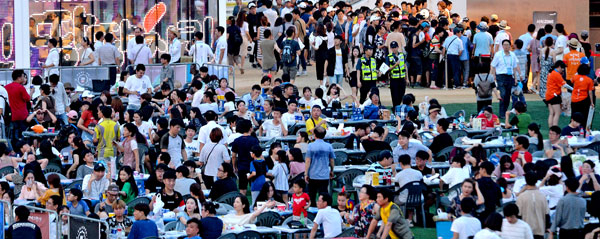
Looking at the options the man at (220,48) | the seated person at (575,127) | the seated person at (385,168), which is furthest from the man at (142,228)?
the man at (220,48)

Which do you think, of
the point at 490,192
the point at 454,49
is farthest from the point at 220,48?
the point at 490,192

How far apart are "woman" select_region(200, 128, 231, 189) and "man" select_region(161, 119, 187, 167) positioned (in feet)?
3.15

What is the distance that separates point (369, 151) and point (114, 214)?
5550 mm

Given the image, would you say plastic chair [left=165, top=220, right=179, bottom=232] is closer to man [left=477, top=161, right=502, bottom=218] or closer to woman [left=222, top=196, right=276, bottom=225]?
woman [left=222, top=196, right=276, bottom=225]

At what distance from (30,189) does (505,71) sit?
38.1 ft

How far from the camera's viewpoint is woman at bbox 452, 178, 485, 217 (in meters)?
14.8

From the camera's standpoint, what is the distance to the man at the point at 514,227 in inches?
521

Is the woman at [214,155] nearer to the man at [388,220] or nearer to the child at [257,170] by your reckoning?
the child at [257,170]

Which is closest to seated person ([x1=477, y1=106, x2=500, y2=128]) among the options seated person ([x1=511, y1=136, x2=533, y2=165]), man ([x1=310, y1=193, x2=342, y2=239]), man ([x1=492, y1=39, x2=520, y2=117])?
man ([x1=492, y1=39, x2=520, y2=117])

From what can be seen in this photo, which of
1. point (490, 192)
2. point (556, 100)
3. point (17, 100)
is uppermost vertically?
point (17, 100)

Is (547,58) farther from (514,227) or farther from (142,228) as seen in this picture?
(142,228)

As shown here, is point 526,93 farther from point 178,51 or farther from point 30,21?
point 30,21

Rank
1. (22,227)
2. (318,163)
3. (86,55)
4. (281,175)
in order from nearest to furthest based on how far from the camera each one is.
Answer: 1. (22,227)
2. (281,175)
3. (318,163)
4. (86,55)

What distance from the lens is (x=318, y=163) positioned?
17.1 m
